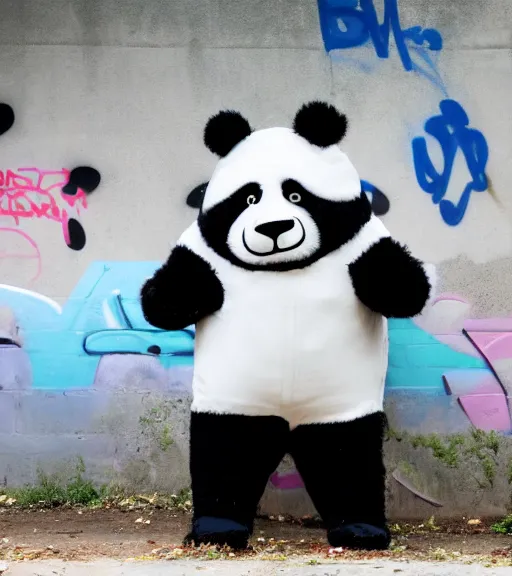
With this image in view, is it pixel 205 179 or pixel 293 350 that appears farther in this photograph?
pixel 205 179

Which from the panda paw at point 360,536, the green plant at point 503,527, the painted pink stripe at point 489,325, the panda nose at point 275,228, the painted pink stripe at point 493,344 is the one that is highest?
the panda nose at point 275,228

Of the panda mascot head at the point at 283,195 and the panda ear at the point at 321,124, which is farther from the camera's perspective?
the panda ear at the point at 321,124

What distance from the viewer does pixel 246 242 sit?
429cm

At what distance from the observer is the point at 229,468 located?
4.33 metres

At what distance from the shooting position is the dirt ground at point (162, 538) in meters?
4.43

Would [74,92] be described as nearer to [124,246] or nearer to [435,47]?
[124,246]

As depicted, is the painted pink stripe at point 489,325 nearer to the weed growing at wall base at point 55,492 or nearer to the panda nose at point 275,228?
the panda nose at point 275,228

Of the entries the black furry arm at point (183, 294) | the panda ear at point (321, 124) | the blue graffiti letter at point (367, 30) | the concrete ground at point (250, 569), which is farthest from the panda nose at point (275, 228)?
the blue graffiti letter at point (367, 30)

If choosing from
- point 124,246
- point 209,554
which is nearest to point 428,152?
point 124,246

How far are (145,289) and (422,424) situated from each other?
1.88 meters

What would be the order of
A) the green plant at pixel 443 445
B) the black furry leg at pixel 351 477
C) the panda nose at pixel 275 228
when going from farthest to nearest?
1. the green plant at pixel 443 445
2. the black furry leg at pixel 351 477
3. the panda nose at pixel 275 228

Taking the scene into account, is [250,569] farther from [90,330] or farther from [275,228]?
[90,330]

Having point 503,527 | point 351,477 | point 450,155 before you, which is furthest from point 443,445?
point 450,155

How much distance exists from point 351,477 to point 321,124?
153cm
